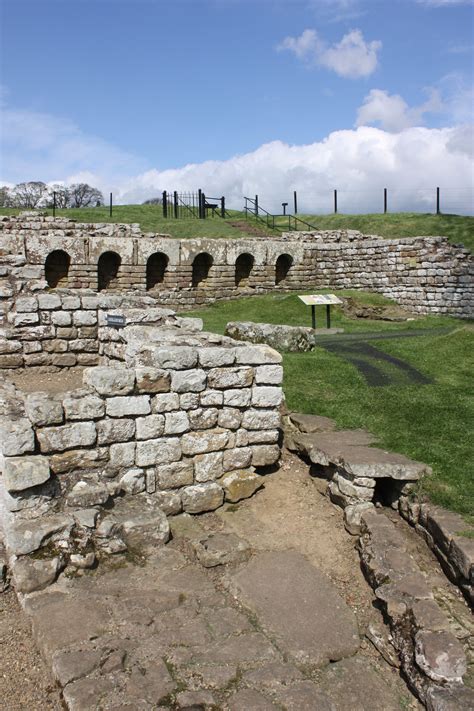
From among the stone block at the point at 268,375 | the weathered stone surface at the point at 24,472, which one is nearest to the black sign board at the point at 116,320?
the stone block at the point at 268,375

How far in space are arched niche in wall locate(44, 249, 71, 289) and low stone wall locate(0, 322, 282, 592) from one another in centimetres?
1347

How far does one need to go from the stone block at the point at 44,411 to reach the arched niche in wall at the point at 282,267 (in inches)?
778

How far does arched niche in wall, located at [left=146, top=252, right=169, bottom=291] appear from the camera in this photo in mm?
22172

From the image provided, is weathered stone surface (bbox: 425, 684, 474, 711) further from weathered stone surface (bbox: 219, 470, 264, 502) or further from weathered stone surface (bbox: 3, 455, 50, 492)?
weathered stone surface (bbox: 3, 455, 50, 492)

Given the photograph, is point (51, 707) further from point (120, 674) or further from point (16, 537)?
point (16, 537)

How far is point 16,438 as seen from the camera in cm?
571

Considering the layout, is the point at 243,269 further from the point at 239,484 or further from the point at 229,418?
the point at 239,484

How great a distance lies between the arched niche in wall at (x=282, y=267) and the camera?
25.1 metres

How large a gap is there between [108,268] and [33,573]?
17311mm

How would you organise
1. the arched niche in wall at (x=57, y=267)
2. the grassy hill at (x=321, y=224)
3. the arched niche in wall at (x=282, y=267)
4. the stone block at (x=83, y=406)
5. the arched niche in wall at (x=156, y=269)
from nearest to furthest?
the stone block at (x=83, y=406), the arched niche in wall at (x=57, y=267), the arched niche in wall at (x=156, y=269), the arched niche in wall at (x=282, y=267), the grassy hill at (x=321, y=224)

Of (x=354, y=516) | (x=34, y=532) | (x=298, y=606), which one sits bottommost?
(x=298, y=606)

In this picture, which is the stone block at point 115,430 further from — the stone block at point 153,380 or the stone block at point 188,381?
the stone block at point 188,381

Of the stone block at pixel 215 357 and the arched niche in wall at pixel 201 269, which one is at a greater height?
the arched niche in wall at pixel 201 269

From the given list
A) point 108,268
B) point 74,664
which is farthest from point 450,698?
point 108,268
